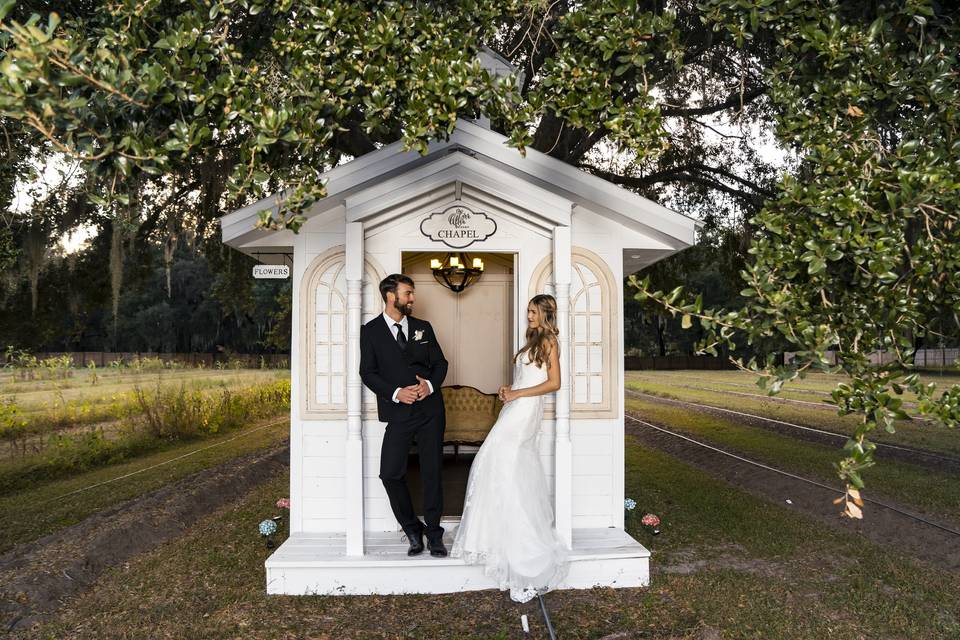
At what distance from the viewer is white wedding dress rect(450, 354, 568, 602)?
518cm

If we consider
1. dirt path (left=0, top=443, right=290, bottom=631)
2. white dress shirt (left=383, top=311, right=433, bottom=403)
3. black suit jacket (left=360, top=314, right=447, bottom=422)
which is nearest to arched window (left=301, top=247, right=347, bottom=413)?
black suit jacket (left=360, top=314, right=447, bottom=422)

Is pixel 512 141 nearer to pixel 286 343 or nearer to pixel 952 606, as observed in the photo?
pixel 952 606

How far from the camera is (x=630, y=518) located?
8.06 metres

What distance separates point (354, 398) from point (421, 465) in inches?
29.5

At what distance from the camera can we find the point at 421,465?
555cm

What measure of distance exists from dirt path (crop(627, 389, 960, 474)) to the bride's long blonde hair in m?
8.69

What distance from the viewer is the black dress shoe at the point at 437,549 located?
551 centimetres

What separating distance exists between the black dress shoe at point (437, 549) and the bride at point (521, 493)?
113mm

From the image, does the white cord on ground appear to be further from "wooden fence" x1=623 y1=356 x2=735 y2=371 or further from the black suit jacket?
"wooden fence" x1=623 y1=356 x2=735 y2=371

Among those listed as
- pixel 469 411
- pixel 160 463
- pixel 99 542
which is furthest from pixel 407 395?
pixel 160 463

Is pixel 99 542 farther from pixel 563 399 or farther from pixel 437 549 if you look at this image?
pixel 563 399

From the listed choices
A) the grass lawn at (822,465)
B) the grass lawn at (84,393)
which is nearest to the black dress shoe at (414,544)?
the grass lawn at (822,465)

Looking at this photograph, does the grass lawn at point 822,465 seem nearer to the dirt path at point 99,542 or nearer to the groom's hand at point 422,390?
the groom's hand at point 422,390

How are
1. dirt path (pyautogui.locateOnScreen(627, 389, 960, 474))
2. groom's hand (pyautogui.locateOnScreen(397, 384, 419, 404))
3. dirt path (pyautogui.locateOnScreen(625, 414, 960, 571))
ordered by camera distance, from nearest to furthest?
groom's hand (pyautogui.locateOnScreen(397, 384, 419, 404))
dirt path (pyautogui.locateOnScreen(625, 414, 960, 571))
dirt path (pyautogui.locateOnScreen(627, 389, 960, 474))
